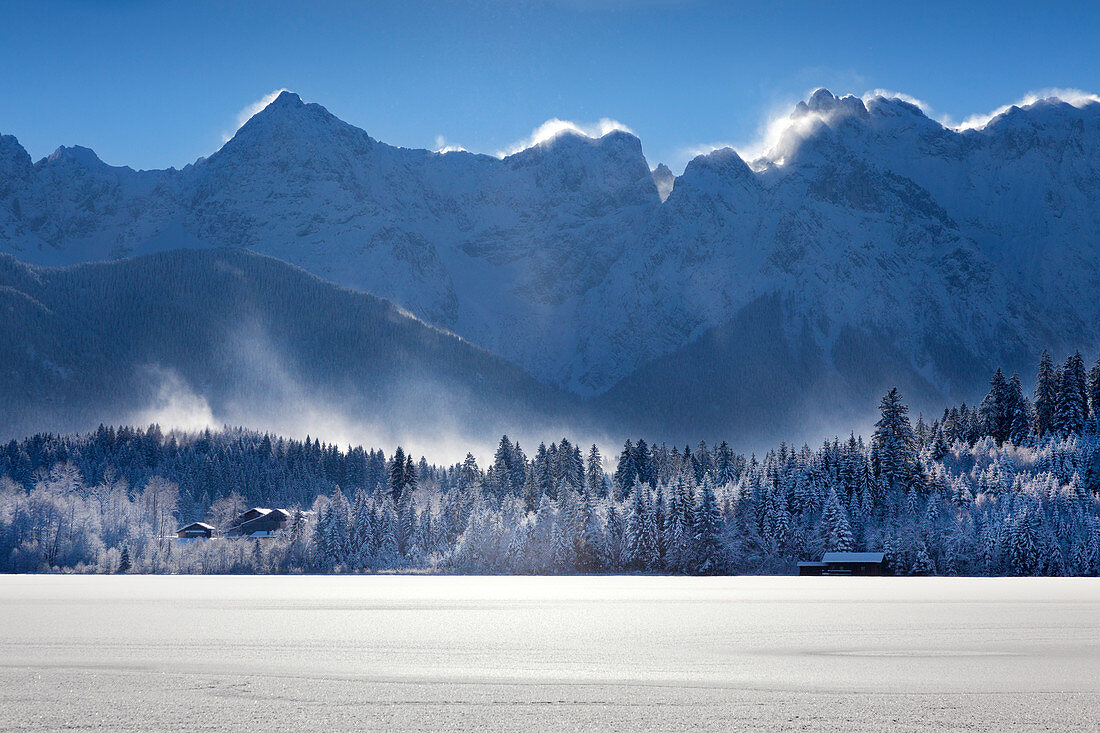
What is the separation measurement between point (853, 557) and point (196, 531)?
123 meters

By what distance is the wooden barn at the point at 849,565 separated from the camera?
129m

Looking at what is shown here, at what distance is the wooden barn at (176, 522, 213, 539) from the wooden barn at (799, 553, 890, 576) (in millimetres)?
113722

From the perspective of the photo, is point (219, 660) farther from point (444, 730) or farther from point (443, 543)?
point (443, 543)

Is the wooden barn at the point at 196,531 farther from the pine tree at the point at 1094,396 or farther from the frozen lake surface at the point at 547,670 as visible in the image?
the pine tree at the point at 1094,396

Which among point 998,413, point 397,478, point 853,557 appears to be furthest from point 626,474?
point 998,413

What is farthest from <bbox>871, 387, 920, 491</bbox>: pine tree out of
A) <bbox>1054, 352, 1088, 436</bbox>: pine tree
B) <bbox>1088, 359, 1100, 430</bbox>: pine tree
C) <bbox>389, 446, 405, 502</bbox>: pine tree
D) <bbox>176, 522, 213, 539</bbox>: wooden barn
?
<bbox>176, 522, 213, 539</bbox>: wooden barn

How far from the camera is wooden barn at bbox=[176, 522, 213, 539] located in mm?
183875

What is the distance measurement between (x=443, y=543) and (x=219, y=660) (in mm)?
131672

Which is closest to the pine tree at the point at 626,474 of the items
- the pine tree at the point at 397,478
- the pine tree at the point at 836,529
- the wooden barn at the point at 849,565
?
the pine tree at the point at 397,478

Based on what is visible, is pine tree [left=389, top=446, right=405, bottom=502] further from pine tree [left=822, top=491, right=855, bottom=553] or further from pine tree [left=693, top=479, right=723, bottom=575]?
pine tree [left=822, top=491, right=855, bottom=553]

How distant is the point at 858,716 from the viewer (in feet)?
65.9

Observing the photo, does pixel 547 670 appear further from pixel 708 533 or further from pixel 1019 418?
pixel 1019 418

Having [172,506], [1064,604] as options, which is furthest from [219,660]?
[172,506]

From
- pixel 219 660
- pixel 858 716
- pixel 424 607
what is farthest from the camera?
pixel 424 607
